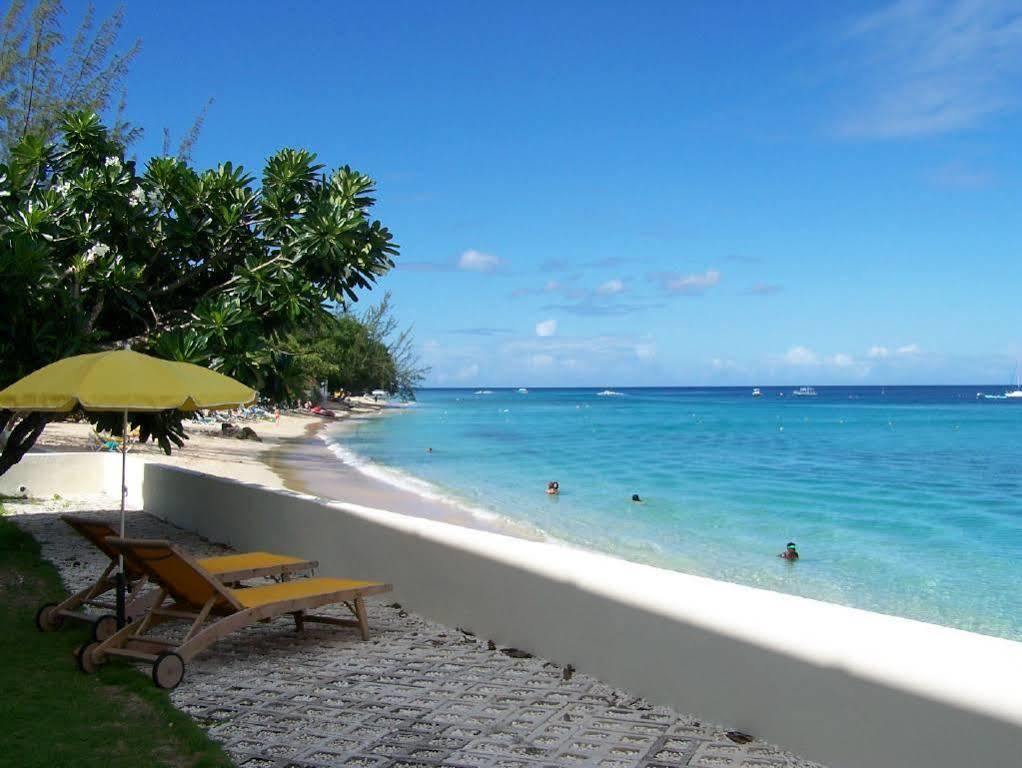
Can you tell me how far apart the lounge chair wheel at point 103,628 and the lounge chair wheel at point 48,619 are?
0.57 metres

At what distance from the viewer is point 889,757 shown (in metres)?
3.38

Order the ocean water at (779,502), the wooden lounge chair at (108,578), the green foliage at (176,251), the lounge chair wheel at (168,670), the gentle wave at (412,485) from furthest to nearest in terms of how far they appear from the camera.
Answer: the gentle wave at (412,485), the ocean water at (779,502), the green foliage at (176,251), the wooden lounge chair at (108,578), the lounge chair wheel at (168,670)

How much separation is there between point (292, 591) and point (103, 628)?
108 cm

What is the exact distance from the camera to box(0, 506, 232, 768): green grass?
3.66 meters

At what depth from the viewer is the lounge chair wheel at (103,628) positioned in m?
5.21

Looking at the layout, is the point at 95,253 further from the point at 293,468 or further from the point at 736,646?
the point at 293,468

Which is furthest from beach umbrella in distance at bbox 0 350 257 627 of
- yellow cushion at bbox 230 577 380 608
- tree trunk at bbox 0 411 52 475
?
tree trunk at bbox 0 411 52 475

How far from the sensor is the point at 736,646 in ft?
13.2

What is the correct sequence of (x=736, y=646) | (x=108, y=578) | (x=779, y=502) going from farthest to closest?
(x=779, y=502), (x=108, y=578), (x=736, y=646)

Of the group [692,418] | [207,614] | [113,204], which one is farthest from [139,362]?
[692,418]

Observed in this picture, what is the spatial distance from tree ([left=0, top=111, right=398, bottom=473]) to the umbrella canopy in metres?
1.89

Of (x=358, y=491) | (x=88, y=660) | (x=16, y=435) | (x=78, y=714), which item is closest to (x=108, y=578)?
(x=88, y=660)

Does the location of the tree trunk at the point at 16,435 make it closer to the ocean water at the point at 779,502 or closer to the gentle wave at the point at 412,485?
the ocean water at the point at 779,502

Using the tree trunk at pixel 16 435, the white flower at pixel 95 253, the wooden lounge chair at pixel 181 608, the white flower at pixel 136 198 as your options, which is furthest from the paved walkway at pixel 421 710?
the white flower at pixel 136 198
